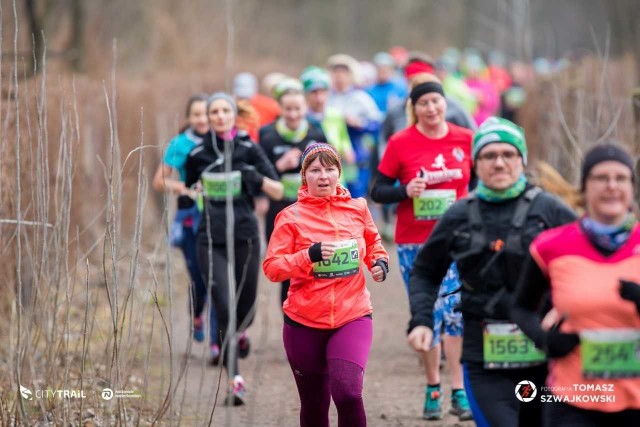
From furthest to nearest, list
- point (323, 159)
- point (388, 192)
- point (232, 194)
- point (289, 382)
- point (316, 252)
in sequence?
point (289, 382), point (232, 194), point (388, 192), point (323, 159), point (316, 252)

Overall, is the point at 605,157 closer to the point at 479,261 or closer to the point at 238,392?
the point at 479,261

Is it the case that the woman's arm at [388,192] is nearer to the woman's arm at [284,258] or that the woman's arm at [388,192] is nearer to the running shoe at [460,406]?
the running shoe at [460,406]

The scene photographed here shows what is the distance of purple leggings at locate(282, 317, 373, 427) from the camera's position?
213 inches

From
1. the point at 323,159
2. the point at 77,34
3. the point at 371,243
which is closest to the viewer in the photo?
the point at 323,159

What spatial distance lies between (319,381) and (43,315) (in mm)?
1280

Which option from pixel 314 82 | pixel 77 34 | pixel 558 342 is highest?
pixel 77 34

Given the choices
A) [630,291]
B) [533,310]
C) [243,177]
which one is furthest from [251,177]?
[630,291]

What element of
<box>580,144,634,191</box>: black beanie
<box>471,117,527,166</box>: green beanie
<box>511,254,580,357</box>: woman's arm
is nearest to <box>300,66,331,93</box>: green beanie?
<box>471,117,527,166</box>: green beanie

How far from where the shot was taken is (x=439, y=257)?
194 inches

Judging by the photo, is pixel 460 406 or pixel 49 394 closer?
pixel 49 394

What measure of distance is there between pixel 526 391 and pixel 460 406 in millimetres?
2343

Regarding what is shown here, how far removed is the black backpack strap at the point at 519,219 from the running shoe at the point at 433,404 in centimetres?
249

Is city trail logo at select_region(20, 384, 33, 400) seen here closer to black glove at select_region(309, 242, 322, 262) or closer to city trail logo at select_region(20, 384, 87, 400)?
city trail logo at select_region(20, 384, 87, 400)

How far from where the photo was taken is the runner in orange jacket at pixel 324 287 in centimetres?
545
